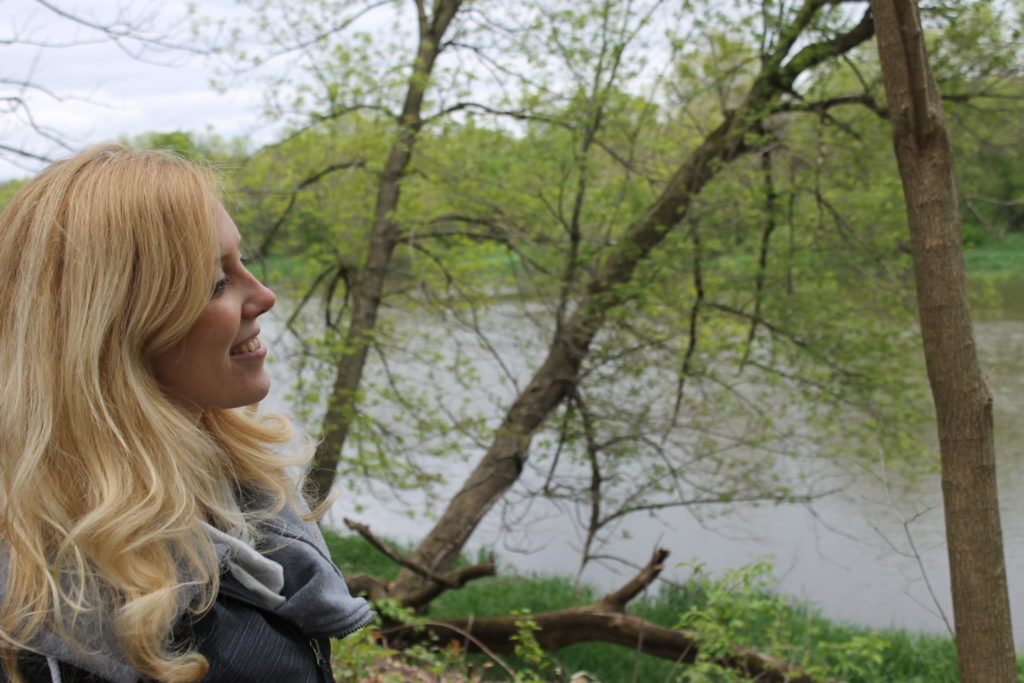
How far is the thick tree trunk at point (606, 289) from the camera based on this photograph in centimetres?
593

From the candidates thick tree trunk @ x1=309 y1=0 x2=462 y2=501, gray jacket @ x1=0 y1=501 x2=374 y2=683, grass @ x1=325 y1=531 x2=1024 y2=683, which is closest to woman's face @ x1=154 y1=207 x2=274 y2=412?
gray jacket @ x1=0 y1=501 x2=374 y2=683

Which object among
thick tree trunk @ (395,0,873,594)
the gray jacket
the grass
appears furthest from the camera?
thick tree trunk @ (395,0,873,594)

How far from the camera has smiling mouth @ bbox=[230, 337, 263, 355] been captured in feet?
4.00

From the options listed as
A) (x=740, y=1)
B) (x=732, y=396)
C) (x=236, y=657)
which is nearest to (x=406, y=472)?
(x=732, y=396)

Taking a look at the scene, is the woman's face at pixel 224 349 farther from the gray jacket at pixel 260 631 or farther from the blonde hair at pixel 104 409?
the gray jacket at pixel 260 631

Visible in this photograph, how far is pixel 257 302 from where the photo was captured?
4.00ft

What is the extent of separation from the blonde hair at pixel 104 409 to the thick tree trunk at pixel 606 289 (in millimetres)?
5131

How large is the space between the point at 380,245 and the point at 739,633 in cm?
410

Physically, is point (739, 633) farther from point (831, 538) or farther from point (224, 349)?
point (224, 349)

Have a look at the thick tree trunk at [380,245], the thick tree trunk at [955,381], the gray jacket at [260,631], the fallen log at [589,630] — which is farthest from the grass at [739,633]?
the gray jacket at [260,631]

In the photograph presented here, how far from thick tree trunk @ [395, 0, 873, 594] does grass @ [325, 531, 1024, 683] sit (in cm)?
61

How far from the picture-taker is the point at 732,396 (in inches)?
281

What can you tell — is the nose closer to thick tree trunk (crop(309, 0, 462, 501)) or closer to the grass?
the grass

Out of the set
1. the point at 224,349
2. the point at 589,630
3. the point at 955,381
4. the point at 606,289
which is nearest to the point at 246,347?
the point at 224,349
